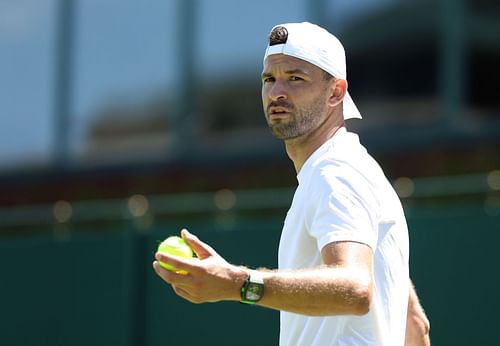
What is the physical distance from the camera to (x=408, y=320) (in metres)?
3.95

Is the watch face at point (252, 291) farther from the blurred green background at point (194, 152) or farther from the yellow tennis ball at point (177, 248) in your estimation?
the blurred green background at point (194, 152)

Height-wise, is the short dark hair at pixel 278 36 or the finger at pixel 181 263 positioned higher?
the short dark hair at pixel 278 36

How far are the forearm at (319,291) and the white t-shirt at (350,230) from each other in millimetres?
150

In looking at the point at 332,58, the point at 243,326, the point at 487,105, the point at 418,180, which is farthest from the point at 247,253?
the point at 332,58

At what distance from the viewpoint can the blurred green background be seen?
8.05m

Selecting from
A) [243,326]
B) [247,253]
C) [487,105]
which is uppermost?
[487,105]

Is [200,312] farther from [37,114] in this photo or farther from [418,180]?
[37,114]

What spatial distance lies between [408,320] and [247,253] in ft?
14.0

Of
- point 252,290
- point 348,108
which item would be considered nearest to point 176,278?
point 252,290

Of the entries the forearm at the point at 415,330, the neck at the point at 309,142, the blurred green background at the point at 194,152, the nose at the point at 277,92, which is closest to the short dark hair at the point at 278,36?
the nose at the point at 277,92

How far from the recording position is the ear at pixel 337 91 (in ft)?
12.3

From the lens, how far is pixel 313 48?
3703 mm

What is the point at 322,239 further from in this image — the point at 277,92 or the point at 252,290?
the point at 277,92

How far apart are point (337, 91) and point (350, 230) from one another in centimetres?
74
